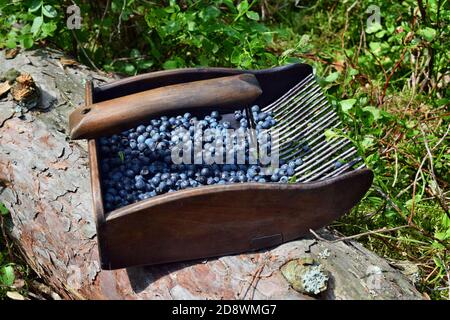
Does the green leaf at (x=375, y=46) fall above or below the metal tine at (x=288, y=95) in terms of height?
below

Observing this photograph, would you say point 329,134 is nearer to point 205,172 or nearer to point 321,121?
point 321,121

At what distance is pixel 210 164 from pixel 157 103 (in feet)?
0.85

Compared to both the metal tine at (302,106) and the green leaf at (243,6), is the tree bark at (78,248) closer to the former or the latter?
the metal tine at (302,106)

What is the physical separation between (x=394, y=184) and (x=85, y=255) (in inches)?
46.6

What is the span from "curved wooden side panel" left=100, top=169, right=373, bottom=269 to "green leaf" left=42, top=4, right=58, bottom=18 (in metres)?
1.24

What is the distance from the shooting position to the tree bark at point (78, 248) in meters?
1.75

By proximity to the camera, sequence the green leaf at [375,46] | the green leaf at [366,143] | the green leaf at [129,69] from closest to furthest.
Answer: the green leaf at [366,143] < the green leaf at [129,69] < the green leaf at [375,46]

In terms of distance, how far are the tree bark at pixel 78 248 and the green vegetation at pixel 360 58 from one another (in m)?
0.19

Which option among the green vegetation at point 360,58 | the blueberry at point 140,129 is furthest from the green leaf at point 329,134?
the blueberry at point 140,129

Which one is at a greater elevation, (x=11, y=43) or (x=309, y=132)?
(x=11, y=43)

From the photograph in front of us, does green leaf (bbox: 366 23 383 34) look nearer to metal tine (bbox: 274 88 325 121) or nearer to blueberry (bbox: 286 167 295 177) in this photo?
metal tine (bbox: 274 88 325 121)

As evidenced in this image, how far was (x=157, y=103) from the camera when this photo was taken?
187cm

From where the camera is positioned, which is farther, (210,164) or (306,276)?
(210,164)

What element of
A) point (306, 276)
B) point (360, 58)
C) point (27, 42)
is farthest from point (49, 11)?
point (306, 276)
